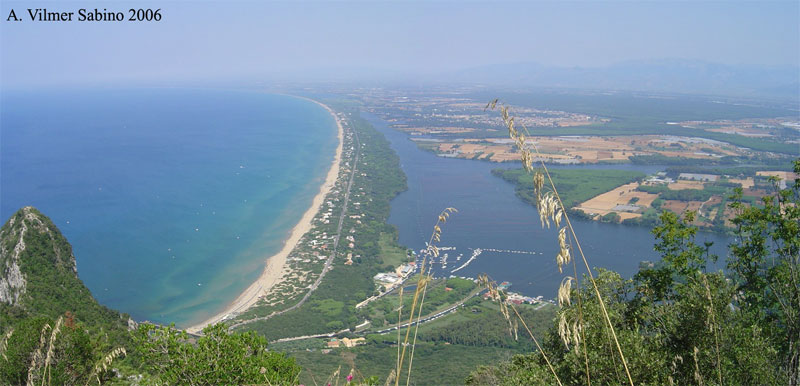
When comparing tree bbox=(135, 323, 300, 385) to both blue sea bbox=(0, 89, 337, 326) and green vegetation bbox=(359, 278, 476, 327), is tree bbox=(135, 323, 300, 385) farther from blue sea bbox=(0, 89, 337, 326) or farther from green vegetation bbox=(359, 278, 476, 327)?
blue sea bbox=(0, 89, 337, 326)

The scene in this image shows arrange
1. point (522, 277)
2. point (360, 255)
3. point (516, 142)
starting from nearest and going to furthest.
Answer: point (516, 142)
point (522, 277)
point (360, 255)

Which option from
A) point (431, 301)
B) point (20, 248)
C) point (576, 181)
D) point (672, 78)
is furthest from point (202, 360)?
point (672, 78)

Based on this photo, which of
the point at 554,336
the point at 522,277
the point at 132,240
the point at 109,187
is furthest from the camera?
the point at 109,187

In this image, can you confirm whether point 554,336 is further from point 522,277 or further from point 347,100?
point 347,100

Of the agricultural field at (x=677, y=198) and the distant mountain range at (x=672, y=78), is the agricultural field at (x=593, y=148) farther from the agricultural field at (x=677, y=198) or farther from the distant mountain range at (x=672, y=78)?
the distant mountain range at (x=672, y=78)

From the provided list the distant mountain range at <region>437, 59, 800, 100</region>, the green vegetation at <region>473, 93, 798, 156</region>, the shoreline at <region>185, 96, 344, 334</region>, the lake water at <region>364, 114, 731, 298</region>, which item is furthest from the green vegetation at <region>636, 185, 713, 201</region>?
the distant mountain range at <region>437, 59, 800, 100</region>

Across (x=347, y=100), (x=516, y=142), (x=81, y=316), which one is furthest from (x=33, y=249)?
(x=347, y=100)

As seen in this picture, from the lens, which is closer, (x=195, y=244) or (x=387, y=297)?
(x=387, y=297)

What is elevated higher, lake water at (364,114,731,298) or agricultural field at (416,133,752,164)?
agricultural field at (416,133,752,164)
